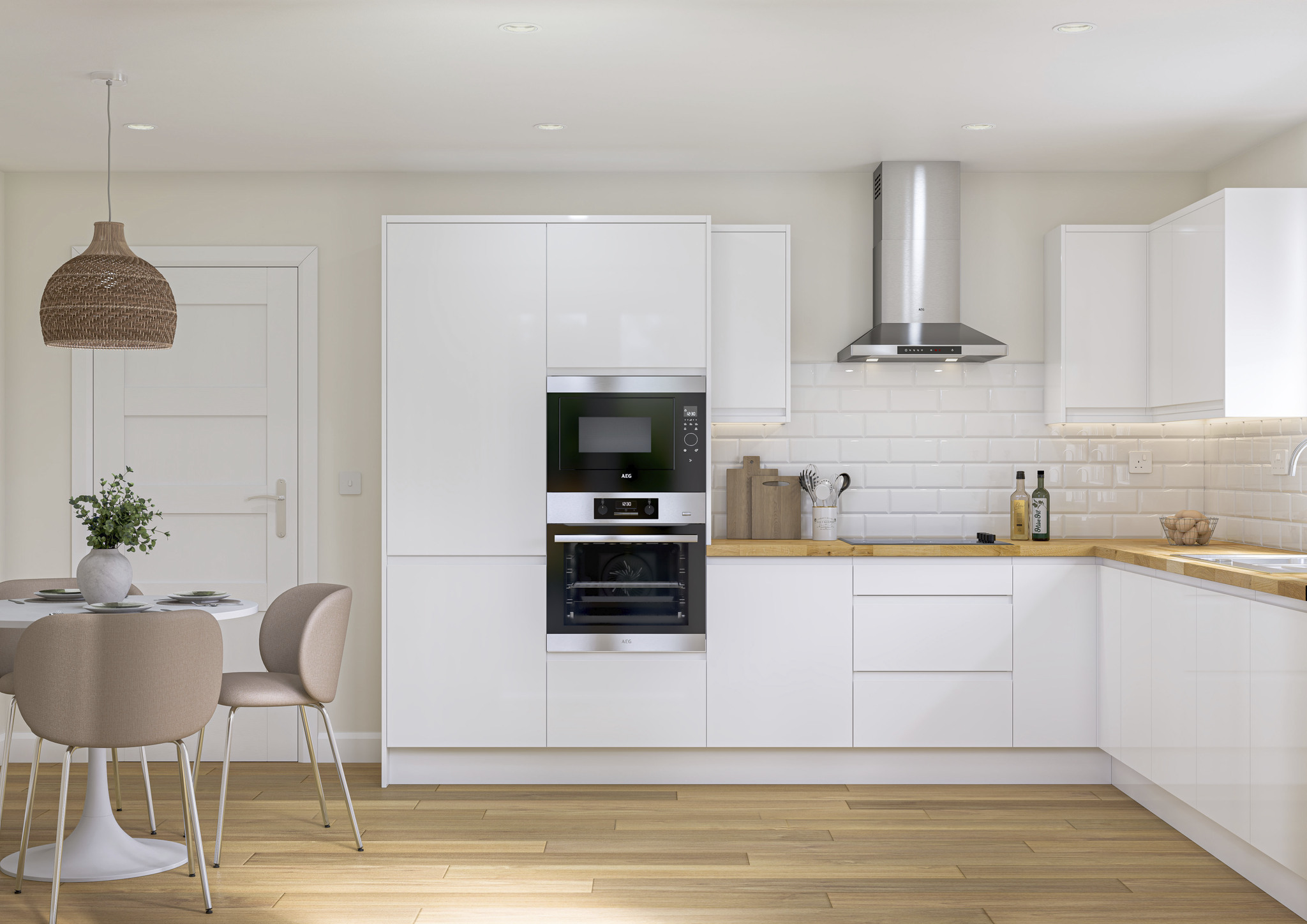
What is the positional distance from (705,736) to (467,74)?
8.33 feet

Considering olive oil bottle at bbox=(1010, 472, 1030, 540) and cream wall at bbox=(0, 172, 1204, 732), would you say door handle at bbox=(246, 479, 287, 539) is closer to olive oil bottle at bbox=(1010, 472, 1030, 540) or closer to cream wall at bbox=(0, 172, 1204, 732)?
cream wall at bbox=(0, 172, 1204, 732)

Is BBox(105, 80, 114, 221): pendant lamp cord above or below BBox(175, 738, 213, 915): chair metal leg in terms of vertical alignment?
above

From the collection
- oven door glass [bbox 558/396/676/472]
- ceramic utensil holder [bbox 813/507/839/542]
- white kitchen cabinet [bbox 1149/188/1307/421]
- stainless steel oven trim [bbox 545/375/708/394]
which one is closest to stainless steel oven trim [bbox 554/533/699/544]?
oven door glass [bbox 558/396/676/472]

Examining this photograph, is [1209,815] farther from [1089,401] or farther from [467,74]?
[467,74]

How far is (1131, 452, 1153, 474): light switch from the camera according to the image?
446 cm

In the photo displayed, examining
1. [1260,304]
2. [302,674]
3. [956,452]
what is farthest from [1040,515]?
[302,674]

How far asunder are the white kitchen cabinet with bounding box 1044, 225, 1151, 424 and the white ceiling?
0.36 metres

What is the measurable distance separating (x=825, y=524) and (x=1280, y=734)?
1852mm

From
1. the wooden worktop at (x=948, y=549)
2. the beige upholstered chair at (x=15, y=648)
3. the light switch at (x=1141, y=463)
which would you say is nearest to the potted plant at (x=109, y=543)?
the beige upholstered chair at (x=15, y=648)

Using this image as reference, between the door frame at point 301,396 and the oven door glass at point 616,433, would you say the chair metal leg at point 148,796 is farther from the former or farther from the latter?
the oven door glass at point 616,433

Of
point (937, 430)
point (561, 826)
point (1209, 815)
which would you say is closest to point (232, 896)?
point (561, 826)

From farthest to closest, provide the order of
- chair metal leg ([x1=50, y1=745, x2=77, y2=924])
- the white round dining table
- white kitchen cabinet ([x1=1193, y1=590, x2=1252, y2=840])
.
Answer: the white round dining table, white kitchen cabinet ([x1=1193, y1=590, x2=1252, y2=840]), chair metal leg ([x1=50, y1=745, x2=77, y2=924])

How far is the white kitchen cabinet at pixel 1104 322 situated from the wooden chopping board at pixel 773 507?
119 cm

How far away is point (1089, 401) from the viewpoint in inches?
168
